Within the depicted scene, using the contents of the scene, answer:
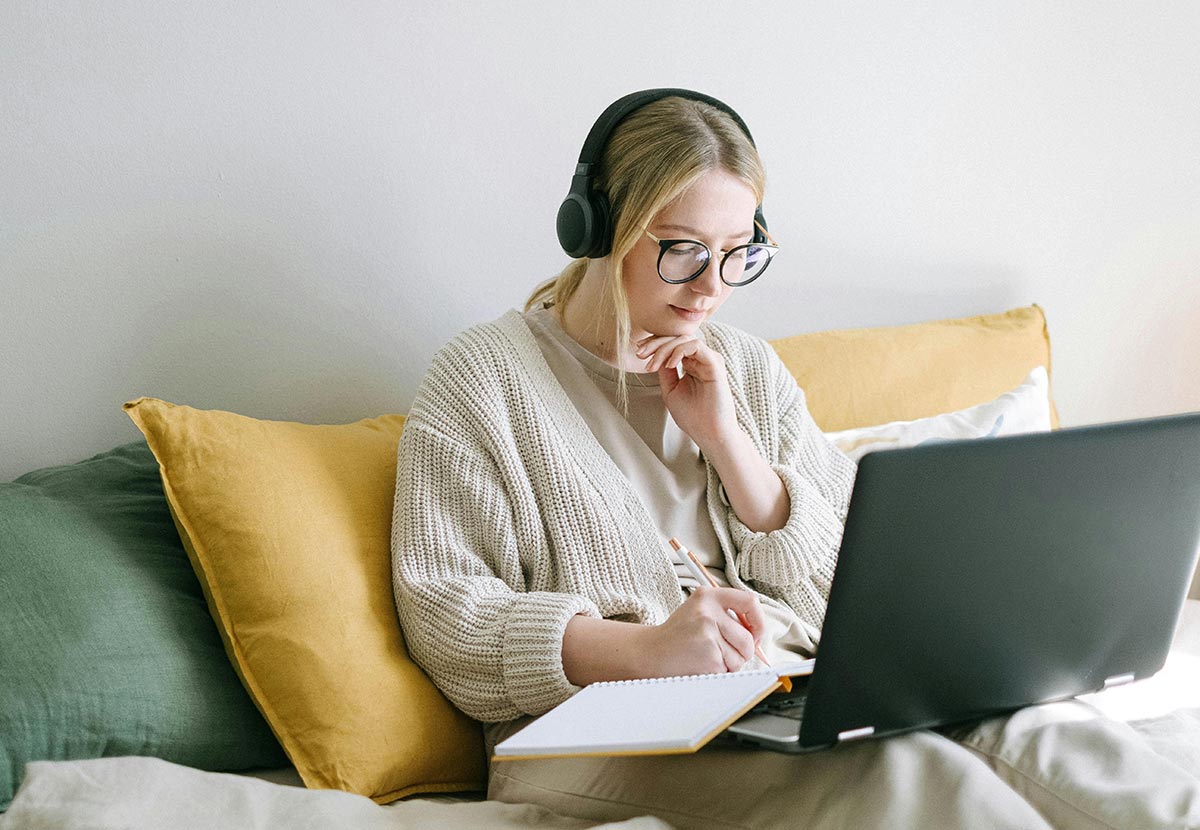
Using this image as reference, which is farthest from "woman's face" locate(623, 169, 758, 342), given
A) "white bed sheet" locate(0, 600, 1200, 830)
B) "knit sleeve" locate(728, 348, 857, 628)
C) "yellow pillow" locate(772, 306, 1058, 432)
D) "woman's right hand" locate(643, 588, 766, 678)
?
"white bed sheet" locate(0, 600, 1200, 830)

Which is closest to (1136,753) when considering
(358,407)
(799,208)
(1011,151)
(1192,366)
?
(358,407)

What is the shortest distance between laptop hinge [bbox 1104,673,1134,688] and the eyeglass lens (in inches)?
23.4

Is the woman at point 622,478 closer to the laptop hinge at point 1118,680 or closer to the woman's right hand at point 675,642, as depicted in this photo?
the woman's right hand at point 675,642

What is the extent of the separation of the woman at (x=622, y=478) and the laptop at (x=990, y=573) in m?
0.21

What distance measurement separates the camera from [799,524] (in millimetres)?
1438

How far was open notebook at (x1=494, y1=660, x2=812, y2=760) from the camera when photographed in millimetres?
920

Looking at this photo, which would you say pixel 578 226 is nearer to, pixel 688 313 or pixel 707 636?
pixel 688 313

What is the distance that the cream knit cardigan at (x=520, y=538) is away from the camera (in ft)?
4.15

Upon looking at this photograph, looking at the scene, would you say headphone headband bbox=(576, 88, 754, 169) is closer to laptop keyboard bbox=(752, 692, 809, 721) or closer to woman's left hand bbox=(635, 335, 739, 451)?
woman's left hand bbox=(635, 335, 739, 451)

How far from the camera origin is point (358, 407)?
1.71 metres

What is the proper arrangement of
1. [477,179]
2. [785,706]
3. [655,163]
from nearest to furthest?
[785,706]
[655,163]
[477,179]

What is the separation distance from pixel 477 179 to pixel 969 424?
830 millimetres

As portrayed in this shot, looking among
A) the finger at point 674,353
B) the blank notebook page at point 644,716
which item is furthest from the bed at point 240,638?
the finger at point 674,353

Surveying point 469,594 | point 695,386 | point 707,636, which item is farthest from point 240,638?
point 695,386
